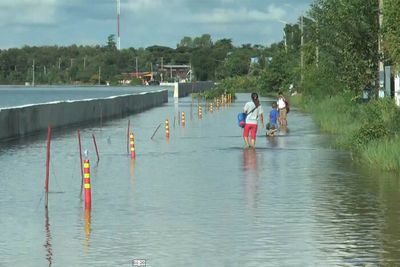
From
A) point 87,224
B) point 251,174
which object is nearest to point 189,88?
point 251,174

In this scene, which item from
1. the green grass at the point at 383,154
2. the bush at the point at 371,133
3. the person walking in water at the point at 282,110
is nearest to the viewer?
the green grass at the point at 383,154

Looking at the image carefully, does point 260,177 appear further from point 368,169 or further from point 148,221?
point 148,221

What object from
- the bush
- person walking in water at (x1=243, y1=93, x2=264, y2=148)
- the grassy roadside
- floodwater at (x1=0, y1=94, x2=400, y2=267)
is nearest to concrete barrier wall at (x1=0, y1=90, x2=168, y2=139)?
floodwater at (x1=0, y1=94, x2=400, y2=267)

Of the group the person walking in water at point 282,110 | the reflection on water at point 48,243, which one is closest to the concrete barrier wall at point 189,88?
the person walking in water at point 282,110

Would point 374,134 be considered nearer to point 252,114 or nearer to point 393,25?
point 252,114

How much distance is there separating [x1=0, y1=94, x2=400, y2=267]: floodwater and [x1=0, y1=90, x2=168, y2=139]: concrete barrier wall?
7323 millimetres

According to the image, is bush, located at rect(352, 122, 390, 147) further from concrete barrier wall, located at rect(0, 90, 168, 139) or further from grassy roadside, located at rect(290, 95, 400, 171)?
concrete barrier wall, located at rect(0, 90, 168, 139)

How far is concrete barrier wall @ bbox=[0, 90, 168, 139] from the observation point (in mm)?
37781

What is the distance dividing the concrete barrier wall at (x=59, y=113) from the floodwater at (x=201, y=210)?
288 inches

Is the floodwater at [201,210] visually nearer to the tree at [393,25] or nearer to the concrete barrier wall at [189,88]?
the tree at [393,25]

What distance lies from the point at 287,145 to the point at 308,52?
3778cm

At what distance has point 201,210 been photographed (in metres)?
16.9

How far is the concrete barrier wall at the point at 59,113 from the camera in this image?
3778 cm

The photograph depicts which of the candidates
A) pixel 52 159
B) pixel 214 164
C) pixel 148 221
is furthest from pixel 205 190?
pixel 52 159
